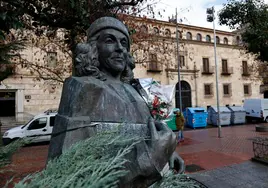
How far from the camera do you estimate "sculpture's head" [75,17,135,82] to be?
1.76m

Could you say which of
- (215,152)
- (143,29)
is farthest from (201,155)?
(143,29)

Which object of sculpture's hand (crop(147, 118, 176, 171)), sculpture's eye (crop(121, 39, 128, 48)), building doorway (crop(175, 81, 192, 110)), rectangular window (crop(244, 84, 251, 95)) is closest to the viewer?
sculpture's hand (crop(147, 118, 176, 171))

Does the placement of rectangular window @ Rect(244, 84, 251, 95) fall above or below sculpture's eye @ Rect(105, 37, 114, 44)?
above

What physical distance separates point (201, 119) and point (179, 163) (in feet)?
48.2

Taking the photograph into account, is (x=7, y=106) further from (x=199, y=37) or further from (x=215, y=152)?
(x=199, y=37)

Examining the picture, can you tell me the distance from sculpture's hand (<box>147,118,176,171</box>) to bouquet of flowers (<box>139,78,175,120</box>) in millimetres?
695

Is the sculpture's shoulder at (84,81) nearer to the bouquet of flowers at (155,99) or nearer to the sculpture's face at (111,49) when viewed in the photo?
the sculpture's face at (111,49)

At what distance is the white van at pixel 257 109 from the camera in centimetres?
1688

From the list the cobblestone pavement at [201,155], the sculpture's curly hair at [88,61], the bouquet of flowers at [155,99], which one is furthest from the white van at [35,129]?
the sculpture's curly hair at [88,61]

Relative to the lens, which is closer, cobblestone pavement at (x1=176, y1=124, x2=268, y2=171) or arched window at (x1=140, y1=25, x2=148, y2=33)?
cobblestone pavement at (x1=176, y1=124, x2=268, y2=171)

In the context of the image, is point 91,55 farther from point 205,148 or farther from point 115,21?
point 205,148

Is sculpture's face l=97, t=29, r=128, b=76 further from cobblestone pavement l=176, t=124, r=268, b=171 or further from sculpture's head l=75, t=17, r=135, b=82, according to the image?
cobblestone pavement l=176, t=124, r=268, b=171

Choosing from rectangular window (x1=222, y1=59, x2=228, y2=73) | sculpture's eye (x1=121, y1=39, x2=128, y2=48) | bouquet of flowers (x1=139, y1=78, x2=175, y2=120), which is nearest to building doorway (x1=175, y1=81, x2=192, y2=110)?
rectangular window (x1=222, y1=59, x2=228, y2=73)

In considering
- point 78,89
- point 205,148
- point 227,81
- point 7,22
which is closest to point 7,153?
point 78,89
